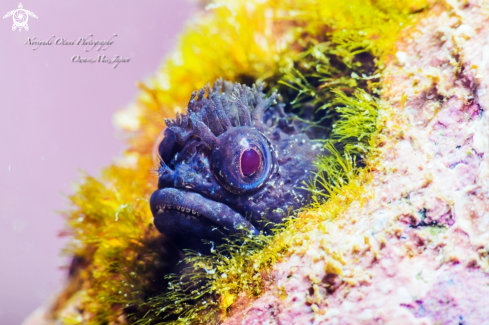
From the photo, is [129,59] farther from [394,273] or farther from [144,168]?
[394,273]

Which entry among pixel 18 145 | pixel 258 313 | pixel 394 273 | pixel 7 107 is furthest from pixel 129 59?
pixel 394 273

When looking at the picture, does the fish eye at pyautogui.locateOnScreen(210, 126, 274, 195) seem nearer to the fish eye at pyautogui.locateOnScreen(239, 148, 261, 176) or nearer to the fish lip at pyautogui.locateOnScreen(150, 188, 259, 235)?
the fish eye at pyautogui.locateOnScreen(239, 148, 261, 176)

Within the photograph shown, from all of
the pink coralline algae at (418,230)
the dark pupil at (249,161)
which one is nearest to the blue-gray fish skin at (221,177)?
the dark pupil at (249,161)

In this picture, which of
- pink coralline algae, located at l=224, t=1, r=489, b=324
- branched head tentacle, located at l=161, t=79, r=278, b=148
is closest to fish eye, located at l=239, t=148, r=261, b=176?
branched head tentacle, located at l=161, t=79, r=278, b=148

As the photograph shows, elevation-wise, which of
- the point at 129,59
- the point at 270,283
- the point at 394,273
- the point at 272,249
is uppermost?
the point at 129,59

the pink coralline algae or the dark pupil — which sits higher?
the dark pupil

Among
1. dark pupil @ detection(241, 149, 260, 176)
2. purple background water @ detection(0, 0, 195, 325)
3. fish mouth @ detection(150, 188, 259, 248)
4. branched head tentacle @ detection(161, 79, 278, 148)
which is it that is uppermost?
purple background water @ detection(0, 0, 195, 325)

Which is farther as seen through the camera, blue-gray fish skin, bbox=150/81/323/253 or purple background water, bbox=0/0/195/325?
purple background water, bbox=0/0/195/325

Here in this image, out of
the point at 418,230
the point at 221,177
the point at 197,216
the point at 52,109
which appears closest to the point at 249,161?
the point at 221,177

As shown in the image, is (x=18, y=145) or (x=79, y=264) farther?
(x=18, y=145)

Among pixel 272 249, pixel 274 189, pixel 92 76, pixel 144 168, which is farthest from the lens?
pixel 92 76
